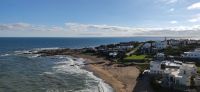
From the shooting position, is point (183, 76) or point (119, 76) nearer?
point (183, 76)

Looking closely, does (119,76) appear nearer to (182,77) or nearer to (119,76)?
(119,76)

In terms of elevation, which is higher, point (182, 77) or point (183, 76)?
point (183, 76)

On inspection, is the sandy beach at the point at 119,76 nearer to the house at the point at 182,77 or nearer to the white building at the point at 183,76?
the house at the point at 182,77

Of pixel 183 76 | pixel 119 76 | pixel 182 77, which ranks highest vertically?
pixel 183 76

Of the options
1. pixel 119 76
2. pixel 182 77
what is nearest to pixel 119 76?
pixel 119 76

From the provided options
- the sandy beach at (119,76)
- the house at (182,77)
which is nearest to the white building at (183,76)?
the house at (182,77)

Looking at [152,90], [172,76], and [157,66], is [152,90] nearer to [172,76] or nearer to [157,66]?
[172,76]

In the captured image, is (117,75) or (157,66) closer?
(157,66)

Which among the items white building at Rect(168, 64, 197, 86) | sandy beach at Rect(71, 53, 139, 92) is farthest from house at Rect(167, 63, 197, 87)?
sandy beach at Rect(71, 53, 139, 92)

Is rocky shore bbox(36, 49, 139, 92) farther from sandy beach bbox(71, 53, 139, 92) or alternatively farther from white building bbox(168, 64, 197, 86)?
white building bbox(168, 64, 197, 86)

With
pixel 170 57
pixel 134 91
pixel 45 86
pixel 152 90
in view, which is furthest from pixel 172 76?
pixel 170 57

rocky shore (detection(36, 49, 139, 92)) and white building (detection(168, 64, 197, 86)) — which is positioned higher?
white building (detection(168, 64, 197, 86))
